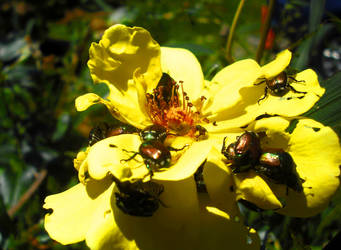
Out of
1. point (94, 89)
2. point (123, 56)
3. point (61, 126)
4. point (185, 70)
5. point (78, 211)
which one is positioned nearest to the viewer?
point (78, 211)

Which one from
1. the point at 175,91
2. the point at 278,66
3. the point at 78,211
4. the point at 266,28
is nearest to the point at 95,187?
the point at 78,211

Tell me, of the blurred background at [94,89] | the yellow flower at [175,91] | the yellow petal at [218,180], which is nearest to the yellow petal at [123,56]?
the yellow flower at [175,91]

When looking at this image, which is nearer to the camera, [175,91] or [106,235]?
[106,235]

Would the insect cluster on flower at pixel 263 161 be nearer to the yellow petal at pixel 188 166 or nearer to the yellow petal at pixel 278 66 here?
the yellow petal at pixel 188 166

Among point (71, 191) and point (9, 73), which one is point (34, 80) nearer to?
point (9, 73)

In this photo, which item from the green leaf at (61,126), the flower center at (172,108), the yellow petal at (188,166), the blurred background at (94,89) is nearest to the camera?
the yellow petal at (188,166)

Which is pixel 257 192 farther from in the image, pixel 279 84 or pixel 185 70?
pixel 185 70

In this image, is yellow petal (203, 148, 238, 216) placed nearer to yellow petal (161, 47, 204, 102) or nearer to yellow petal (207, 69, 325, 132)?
yellow petal (207, 69, 325, 132)
